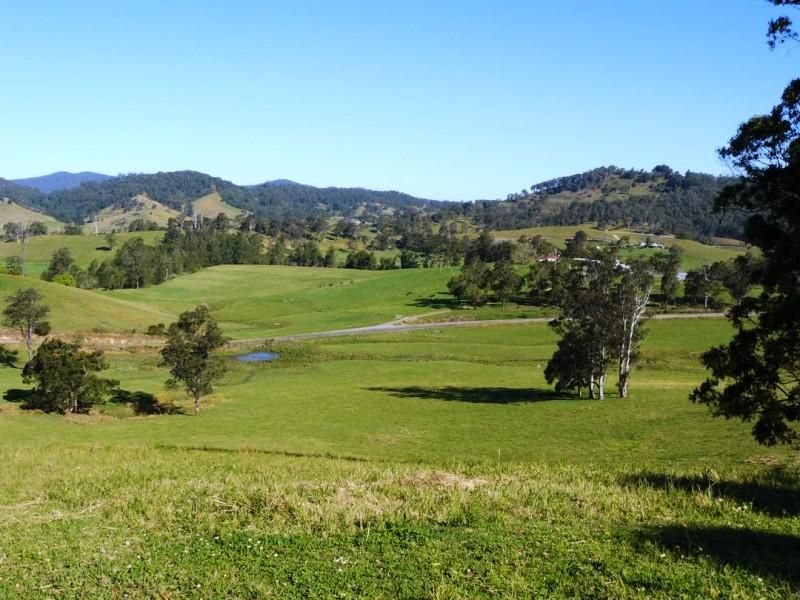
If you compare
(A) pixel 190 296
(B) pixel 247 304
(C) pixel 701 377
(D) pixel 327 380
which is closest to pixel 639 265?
(C) pixel 701 377

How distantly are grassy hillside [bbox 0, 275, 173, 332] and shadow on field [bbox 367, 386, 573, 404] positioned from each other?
65849 millimetres

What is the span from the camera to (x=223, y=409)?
55812 mm

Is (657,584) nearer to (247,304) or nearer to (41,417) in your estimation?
(41,417)

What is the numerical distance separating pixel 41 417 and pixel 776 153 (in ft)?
171

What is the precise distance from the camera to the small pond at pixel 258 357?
91562mm

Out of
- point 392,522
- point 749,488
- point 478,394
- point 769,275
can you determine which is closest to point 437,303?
point 478,394

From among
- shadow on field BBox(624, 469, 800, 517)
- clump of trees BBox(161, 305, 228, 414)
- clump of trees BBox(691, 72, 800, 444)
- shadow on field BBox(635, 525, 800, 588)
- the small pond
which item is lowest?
the small pond

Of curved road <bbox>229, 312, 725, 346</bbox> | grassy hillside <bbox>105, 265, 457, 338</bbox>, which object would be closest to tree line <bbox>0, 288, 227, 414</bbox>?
curved road <bbox>229, 312, 725, 346</bbox>

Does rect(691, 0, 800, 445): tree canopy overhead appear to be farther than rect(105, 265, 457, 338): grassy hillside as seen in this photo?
No

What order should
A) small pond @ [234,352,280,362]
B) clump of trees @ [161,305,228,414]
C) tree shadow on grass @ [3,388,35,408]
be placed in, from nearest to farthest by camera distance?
tree shadow on grass @ [3,388,35,408] → clump of trees @ [161,305,228,414] → small pond @ [234,352,280,362]

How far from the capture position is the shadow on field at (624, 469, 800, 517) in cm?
1708

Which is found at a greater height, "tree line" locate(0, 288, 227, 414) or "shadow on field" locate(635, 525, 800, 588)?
"shadow on field" locate(635, 525, 800, 588)

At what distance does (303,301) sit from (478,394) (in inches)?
4645

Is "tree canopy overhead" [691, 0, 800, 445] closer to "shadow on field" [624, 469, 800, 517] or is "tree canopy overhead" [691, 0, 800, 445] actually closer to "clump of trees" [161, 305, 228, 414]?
"shadow on field" [624, 469, 800, 517]
